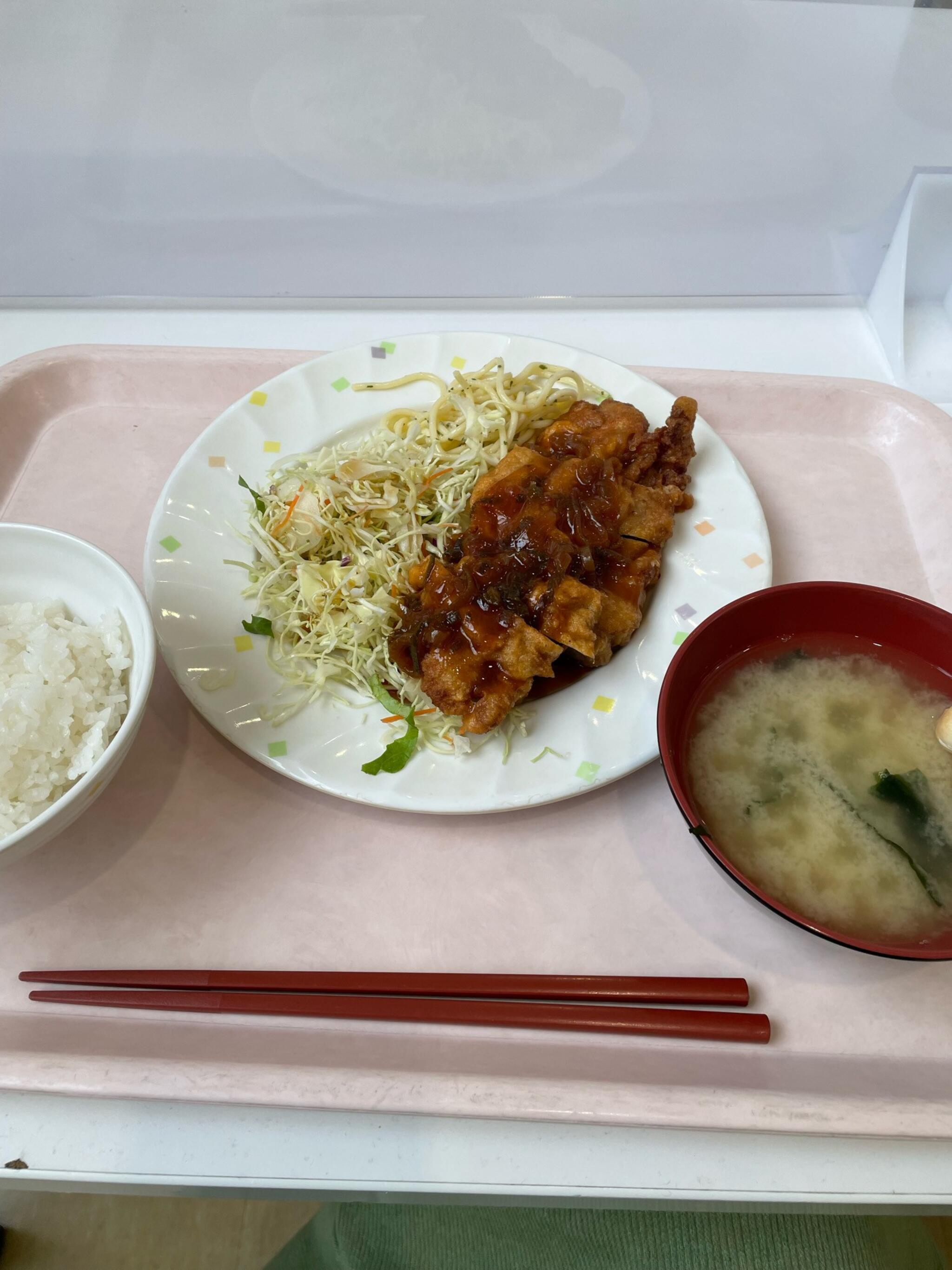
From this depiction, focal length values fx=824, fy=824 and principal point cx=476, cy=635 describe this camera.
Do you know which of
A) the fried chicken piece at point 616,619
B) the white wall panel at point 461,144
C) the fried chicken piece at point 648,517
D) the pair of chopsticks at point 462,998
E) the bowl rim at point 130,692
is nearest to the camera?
the bowl rim at point 130,692

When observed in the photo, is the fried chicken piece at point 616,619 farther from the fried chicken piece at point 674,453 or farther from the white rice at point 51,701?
the white rice at point 51,701

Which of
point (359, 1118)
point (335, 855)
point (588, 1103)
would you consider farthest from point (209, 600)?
point (588, 1103)

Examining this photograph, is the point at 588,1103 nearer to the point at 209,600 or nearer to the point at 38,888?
the point at 38,888

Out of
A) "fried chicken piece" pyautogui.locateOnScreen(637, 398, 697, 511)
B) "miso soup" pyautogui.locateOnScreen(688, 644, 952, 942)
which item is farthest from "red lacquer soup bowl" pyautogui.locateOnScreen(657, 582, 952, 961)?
"fried chicken piece" pyautogui.locateOnScreen(637, 398, 697, 511)

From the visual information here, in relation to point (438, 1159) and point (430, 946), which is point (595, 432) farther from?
point (438, 1159)

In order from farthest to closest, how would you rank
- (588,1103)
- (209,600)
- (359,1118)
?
(209,600) < (359,1118) < (588,1103)

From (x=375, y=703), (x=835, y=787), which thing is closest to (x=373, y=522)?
(x=375, y=703)

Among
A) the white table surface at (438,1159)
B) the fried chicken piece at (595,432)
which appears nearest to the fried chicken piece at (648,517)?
the fried chicken piece at (595,432)
